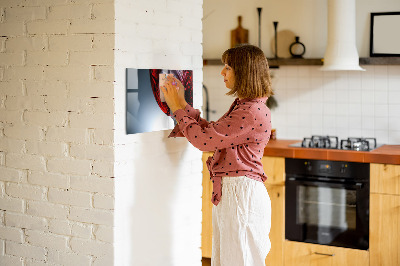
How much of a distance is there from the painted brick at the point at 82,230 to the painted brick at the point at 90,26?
0.88m

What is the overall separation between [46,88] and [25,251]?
2.67 feet

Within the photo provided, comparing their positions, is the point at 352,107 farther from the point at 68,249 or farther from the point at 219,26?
the point at 68,249


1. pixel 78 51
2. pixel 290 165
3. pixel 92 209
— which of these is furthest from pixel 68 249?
pixel 290 165

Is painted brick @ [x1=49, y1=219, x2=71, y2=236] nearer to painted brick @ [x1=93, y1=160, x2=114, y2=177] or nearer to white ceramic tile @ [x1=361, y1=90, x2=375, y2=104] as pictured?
painted brick @ [x1=93, y1=160, x2=114, y2=177]

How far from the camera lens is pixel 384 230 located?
3.91 metres

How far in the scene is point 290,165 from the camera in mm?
4188

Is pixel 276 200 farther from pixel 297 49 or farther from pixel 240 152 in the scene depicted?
pixel 240 152

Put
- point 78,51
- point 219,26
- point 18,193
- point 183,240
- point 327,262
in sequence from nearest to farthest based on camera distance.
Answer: point 78,51, point 18,193, point 183,240, point 327,262, point 219,26

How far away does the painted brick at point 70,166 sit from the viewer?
263 centimetres

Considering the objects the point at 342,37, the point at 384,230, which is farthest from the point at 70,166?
the point at 342,37

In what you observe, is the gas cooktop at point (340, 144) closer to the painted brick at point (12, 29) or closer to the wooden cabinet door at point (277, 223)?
the wooden cabinet door at point (277, 223)

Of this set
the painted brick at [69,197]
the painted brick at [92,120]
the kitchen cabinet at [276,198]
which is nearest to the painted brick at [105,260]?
the painted brick at [69,197]

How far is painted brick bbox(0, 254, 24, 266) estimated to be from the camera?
9.46ft

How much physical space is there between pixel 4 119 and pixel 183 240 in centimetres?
112
